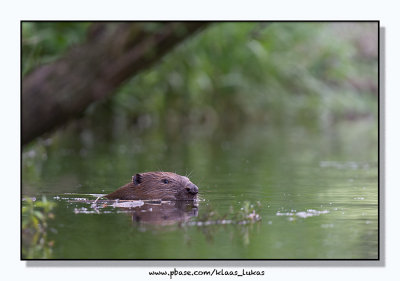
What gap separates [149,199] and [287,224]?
50.2 inches

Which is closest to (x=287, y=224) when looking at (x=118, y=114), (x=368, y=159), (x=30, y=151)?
(x=368, y=159)

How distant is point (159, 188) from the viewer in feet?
20.0

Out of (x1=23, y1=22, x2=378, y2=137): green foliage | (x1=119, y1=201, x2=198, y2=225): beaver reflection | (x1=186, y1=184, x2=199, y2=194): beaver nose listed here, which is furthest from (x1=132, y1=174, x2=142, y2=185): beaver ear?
(x1=23, y1=22, x2=378, y2=137): green foliage

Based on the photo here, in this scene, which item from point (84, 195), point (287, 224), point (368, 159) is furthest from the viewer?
point (368, 159)

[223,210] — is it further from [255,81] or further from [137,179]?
[255,81]

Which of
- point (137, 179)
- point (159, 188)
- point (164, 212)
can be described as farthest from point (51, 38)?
point (164, 212)

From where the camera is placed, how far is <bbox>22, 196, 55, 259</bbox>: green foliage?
476cm

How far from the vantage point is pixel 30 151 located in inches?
480

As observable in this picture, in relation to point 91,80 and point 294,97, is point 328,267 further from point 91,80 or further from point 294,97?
point 294,97

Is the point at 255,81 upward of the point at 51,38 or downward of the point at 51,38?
upward

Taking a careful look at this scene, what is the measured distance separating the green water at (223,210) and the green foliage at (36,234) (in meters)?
0.08

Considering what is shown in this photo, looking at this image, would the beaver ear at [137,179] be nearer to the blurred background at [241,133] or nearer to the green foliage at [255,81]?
the blurred background at [241,133]

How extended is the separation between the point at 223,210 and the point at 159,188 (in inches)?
24.1

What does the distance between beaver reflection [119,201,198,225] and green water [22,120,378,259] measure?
0.01 m
